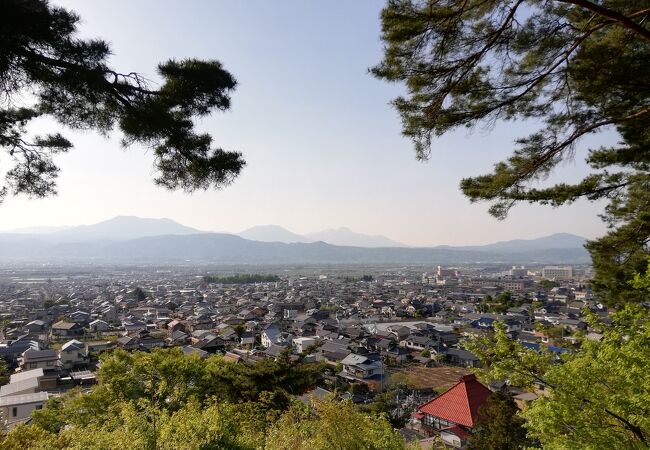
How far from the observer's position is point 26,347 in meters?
21.1

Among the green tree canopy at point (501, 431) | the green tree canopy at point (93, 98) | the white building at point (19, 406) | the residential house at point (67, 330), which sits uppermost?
the green tree canopy at point (93, 98)

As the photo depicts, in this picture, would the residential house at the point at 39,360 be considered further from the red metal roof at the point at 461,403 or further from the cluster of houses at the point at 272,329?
the red metal roof at the point at 461,403

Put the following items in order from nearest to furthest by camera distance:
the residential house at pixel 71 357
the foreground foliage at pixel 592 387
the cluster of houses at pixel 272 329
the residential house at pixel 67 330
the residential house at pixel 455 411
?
the foreground foliage at pixel 592 387, the residential house at pixel 455 411, the cluster of houses at pixel 272 329, the residential house at pixel 71 357, the residential house at pixel 67 330

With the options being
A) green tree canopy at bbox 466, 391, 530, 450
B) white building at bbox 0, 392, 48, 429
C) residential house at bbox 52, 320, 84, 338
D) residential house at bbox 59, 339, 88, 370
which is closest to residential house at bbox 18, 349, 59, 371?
residential house at bbox 59, 339, 88, 370

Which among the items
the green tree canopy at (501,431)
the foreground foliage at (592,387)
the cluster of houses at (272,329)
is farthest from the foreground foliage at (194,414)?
the green tree canopy at (501,431)

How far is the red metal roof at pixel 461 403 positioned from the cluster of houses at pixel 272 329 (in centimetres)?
4

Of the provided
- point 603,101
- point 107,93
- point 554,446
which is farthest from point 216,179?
point 603,101

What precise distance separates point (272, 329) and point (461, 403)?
17076 mm

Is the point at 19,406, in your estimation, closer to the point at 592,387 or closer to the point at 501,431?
the point at 501,431

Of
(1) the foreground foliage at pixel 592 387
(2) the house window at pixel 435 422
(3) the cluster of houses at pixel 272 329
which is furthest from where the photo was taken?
(3) the cluster of houses at pixel 272 329

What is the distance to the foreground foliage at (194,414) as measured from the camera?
13.2ft

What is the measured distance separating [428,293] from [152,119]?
51803 millimetres

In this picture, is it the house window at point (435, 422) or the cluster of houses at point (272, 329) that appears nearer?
the house window at point (435, 422)

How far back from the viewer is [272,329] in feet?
86.6
